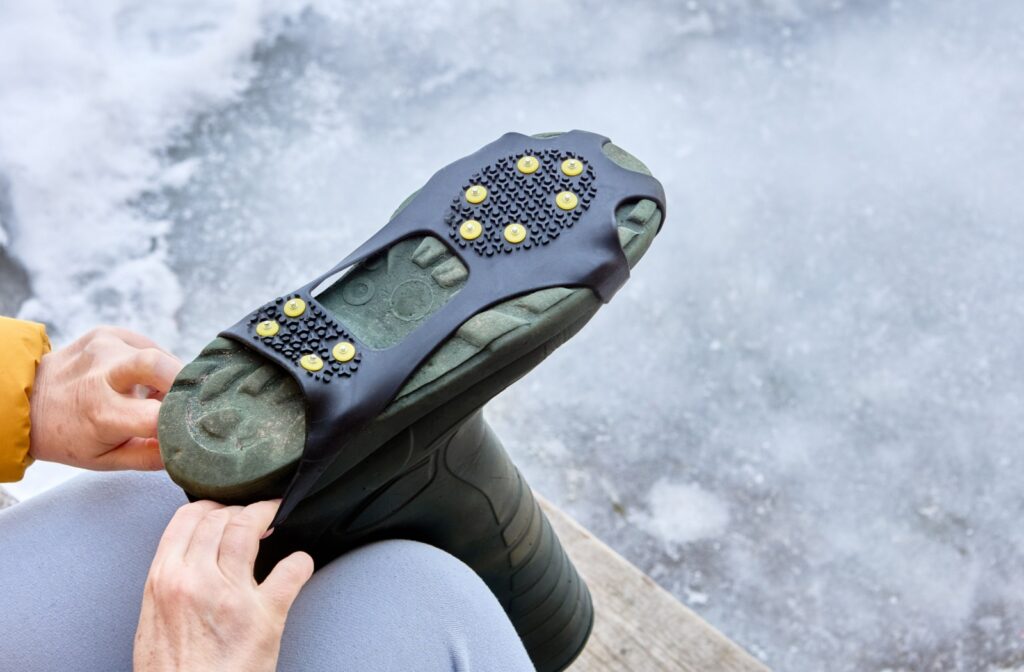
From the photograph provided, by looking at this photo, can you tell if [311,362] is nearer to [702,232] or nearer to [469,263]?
[469,263]

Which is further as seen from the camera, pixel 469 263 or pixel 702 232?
pixel 702 232

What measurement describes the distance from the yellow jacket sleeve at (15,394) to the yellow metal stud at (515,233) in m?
0.32

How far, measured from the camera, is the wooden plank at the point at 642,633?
2.85 feet

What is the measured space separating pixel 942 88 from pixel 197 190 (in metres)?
1.07

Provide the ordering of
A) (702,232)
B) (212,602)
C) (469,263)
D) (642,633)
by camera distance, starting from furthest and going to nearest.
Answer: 1. (702,232)
2. (642,633)
3. (469,263)
4. (212,602)

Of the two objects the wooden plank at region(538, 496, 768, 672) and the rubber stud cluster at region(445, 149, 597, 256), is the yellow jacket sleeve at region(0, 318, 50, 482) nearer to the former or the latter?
the rubber stud cluster at region(445, 149, 597, 256)

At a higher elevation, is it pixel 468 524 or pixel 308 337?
pixel 308 337

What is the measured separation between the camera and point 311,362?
555 mm

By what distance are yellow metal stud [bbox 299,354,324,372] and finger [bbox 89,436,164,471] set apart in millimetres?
137

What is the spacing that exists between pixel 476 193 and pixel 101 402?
0.86 ft

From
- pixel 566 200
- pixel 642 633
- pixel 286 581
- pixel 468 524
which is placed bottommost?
pixel 642 633

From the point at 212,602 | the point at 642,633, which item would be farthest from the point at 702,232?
the point at 212,602

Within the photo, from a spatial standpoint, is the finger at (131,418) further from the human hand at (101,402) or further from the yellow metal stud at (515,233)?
the yellow metal stud at (515,233)

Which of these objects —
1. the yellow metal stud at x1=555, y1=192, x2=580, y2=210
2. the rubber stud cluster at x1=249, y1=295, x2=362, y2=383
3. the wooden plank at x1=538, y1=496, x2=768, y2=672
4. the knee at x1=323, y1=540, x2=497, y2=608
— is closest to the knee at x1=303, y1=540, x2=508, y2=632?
the knee at x1=323, y1=540, x2=497, y2=608
